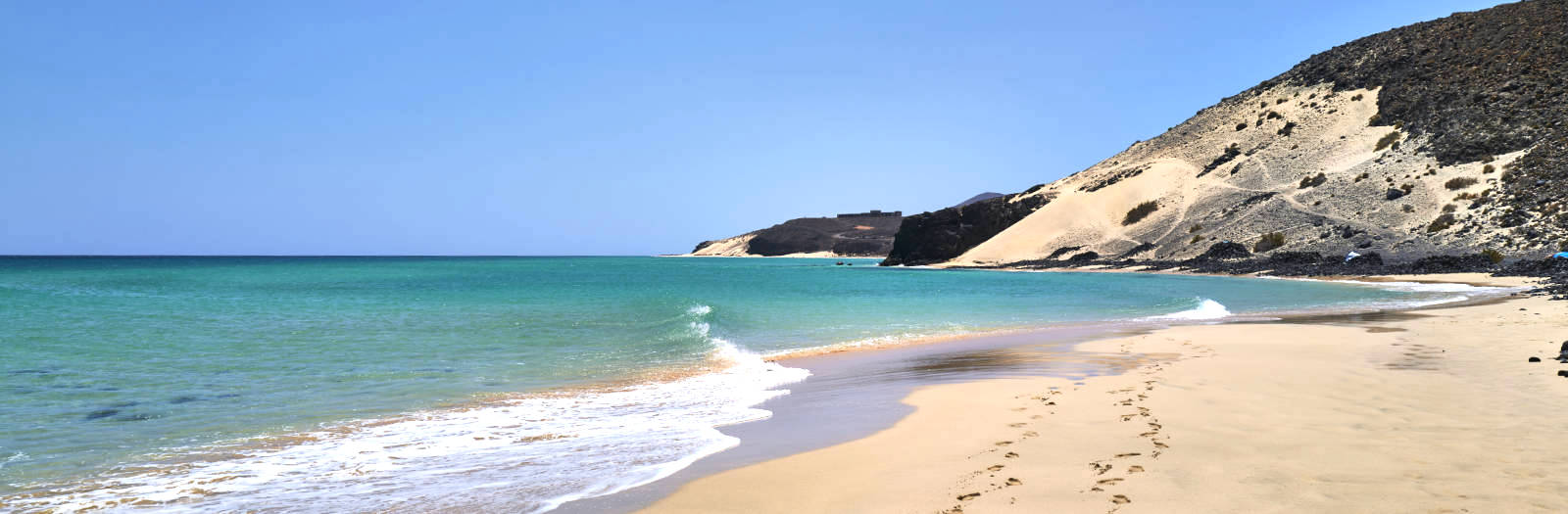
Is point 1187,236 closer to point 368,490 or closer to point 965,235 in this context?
point 965,235

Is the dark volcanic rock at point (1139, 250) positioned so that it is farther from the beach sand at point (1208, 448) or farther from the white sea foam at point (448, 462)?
the white sea foam at point (448, 462)

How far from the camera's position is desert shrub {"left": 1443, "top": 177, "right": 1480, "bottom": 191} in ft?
199

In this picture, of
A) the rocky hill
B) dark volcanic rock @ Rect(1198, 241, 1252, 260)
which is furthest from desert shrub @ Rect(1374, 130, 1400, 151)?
dark volcanic rock @ Rect(1198, 241, 1252, 260)

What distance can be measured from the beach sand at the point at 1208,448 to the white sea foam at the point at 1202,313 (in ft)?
41.3

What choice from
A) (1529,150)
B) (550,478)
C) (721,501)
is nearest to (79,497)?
(550,478)

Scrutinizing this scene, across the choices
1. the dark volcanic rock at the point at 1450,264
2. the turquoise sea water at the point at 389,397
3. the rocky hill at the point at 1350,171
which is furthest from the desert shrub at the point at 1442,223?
the turquoise sea water at the point at 389,397

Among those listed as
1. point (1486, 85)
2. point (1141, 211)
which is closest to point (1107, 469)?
point (1141, 211)

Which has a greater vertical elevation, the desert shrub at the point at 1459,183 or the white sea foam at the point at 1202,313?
the desert shrub at the point at 1459,183

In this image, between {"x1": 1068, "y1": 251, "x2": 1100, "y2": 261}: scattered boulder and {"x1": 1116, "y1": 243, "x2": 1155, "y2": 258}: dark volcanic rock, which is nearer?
{"x1": 1116, "y1": 243, "x2": 1155, "y2": 258}: dark volcanic rock

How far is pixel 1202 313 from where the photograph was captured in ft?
85.1

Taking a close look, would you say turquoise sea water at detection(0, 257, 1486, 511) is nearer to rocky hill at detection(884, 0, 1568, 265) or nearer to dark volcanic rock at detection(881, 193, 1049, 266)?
rocky hill at detection(884, 0, 1568, 265)

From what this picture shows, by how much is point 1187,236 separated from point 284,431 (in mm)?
78557

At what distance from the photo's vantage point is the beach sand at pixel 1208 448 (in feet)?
16.6

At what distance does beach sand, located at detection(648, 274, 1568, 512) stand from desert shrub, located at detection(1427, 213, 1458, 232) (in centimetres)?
5568
